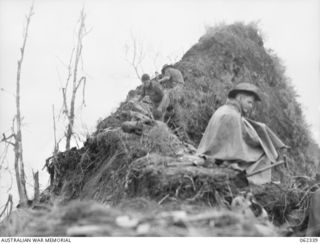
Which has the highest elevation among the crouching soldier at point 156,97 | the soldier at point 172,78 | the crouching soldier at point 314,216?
the soldier at point 172,78

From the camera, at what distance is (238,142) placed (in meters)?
14.8

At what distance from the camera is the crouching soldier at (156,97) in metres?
19.3

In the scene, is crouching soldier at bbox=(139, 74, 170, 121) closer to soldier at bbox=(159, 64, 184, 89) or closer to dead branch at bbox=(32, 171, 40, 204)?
soldier at bbox=(159, 64, 184, 89)

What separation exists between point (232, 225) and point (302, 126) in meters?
14.0

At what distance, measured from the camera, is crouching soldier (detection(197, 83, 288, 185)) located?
14.8m

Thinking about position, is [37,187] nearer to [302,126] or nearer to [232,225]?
[232,225]

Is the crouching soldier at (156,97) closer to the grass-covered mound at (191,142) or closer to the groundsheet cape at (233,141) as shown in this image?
the grass-covered mound at (191,142)

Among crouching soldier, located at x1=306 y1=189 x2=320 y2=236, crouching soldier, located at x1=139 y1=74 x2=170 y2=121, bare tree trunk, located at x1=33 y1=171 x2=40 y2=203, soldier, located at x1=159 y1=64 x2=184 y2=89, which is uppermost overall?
soldier, located at x1=159 y1=64 x2=184 y2=89

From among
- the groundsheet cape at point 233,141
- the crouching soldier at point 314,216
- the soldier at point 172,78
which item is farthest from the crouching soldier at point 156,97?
the crouching soldier at point 314,216

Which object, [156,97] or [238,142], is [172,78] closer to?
[156,97]

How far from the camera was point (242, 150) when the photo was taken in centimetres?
1478

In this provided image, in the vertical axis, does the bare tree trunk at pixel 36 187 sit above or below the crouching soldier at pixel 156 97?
below

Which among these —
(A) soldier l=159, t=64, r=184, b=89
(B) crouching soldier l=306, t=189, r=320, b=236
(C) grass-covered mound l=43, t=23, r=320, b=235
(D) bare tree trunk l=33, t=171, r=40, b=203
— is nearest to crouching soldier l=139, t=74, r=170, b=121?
(C) grass-covered mound l=43, t=23, r=320, b=235

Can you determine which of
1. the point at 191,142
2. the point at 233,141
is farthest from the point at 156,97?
the point at 233,141
